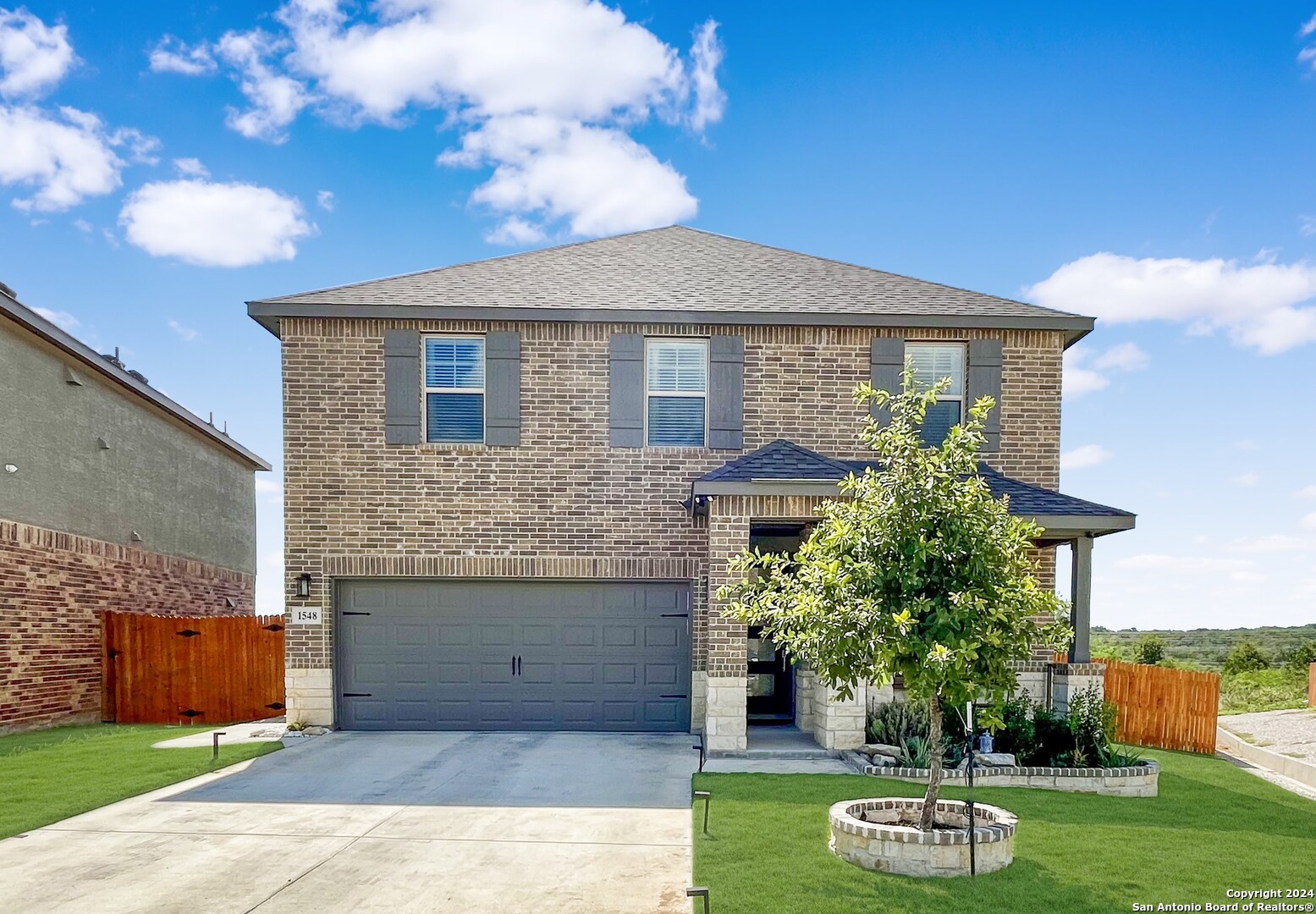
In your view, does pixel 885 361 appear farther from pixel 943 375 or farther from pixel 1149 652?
pixel 1149 652

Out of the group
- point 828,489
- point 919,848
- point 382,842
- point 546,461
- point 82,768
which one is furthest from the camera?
point 546,461

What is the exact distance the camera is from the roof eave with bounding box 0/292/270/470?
1281cm

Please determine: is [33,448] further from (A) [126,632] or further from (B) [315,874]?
(B) [315,874]

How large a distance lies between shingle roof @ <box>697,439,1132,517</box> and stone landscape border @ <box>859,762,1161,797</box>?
118 inches

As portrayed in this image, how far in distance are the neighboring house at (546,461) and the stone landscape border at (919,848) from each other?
5.87 meters

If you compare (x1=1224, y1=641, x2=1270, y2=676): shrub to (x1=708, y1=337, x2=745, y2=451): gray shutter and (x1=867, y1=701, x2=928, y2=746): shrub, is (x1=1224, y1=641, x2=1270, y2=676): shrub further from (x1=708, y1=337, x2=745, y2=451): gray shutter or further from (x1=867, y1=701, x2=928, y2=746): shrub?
(x1=708, y1=337, x2=745, y2=451): gray shutter

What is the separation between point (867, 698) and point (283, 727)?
8253 mm

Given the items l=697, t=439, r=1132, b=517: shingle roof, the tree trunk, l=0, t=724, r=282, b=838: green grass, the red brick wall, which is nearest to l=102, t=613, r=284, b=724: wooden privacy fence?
the red brick wall

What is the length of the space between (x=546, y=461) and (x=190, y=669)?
293 inches

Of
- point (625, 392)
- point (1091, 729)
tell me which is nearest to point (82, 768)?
point (625, 392)

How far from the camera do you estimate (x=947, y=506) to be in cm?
641

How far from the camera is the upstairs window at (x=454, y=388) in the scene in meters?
12.6

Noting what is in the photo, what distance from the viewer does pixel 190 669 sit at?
1470cm

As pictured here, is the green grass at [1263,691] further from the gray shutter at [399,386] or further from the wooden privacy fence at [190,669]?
the wooden privacy fence at [190,669]
